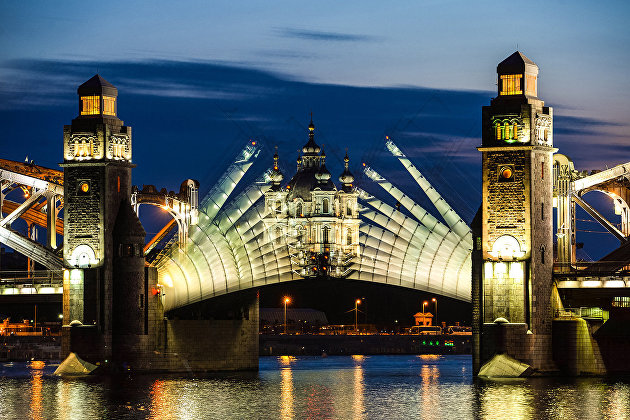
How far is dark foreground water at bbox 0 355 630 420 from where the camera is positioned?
89.5m

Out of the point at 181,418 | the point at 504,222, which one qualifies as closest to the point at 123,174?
the point at 504,222

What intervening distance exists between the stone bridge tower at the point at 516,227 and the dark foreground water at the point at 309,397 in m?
3.50

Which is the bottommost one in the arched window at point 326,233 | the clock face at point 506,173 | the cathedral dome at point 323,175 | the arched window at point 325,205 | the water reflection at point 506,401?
the water reflection at point 506,401

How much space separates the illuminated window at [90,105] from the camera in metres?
118

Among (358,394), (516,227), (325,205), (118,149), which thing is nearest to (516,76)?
(516,227)

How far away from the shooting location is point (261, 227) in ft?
416

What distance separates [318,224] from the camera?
124 metres

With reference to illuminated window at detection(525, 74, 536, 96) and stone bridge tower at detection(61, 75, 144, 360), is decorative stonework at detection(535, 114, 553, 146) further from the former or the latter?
stone bridge tower at detection(61, 75, 144, 360)

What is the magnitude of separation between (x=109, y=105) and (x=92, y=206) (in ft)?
23.9

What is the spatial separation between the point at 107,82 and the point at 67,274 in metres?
13.9

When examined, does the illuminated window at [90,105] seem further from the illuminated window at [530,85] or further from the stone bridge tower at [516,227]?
the illuminated window at [530,85]

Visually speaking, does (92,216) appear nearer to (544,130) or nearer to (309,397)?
(309,397)

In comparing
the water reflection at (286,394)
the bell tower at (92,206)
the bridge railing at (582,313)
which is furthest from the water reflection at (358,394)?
the bell tower at (92,206)

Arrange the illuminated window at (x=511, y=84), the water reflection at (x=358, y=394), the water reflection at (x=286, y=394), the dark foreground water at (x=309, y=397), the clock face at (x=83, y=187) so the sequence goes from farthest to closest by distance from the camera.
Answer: the clock face at (x=83, y=187)
the illuminated window at (x=511, y=84)
the water reflection at (x=286, y=394)
the water reflection at (x=358, y=394)
the dark foreground water at (x=309, y=397)
